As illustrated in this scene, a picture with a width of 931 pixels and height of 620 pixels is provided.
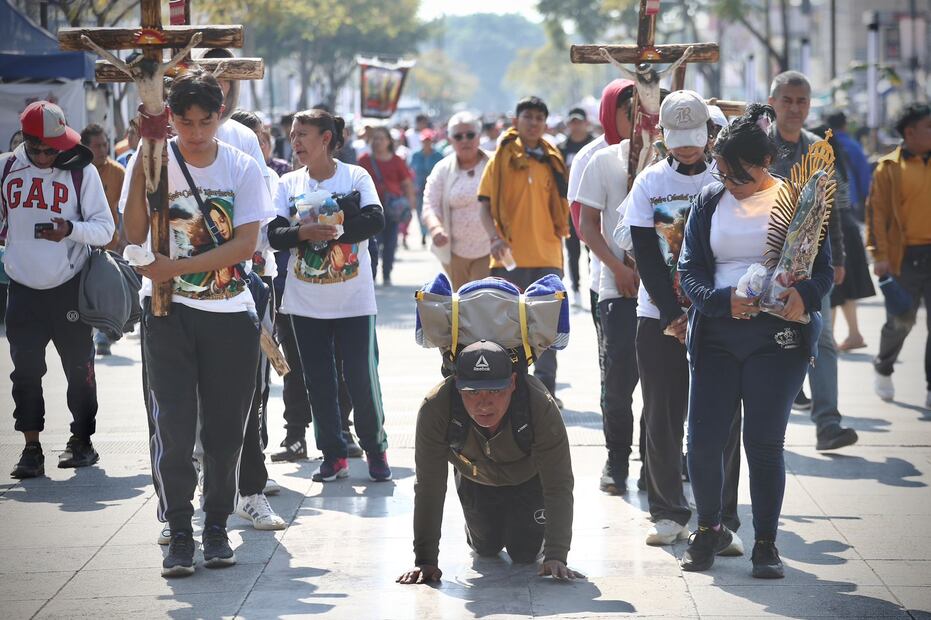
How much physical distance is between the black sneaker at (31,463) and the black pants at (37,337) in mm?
105

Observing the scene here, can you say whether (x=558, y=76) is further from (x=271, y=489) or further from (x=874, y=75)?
(x=271, y=489)

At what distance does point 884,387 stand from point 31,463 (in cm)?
566

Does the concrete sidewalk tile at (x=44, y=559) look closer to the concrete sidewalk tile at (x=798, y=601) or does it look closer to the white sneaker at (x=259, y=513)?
the white sneaker at (x=259, y=513)

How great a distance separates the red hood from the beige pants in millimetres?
2664

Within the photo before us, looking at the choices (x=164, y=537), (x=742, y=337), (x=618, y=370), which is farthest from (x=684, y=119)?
(x=164, y=537)

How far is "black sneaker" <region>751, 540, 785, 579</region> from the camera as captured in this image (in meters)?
5.57

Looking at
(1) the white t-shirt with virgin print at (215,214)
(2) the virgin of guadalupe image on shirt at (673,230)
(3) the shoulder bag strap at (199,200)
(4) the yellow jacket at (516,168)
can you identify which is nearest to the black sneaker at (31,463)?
(1) the white t-shirt with virgin print at (215,214)

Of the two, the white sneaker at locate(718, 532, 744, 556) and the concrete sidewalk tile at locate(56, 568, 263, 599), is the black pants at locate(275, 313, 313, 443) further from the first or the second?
the white sneaker at locate(718, 532, 744, 556)

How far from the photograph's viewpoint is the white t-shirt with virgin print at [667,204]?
6.03 m

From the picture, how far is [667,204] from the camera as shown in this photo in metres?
6.05

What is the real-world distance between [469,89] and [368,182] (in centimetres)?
18843

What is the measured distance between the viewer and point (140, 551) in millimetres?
6098

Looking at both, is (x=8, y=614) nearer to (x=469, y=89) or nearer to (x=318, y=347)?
(x=318, y=347)

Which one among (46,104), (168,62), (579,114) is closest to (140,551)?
(168,62)
